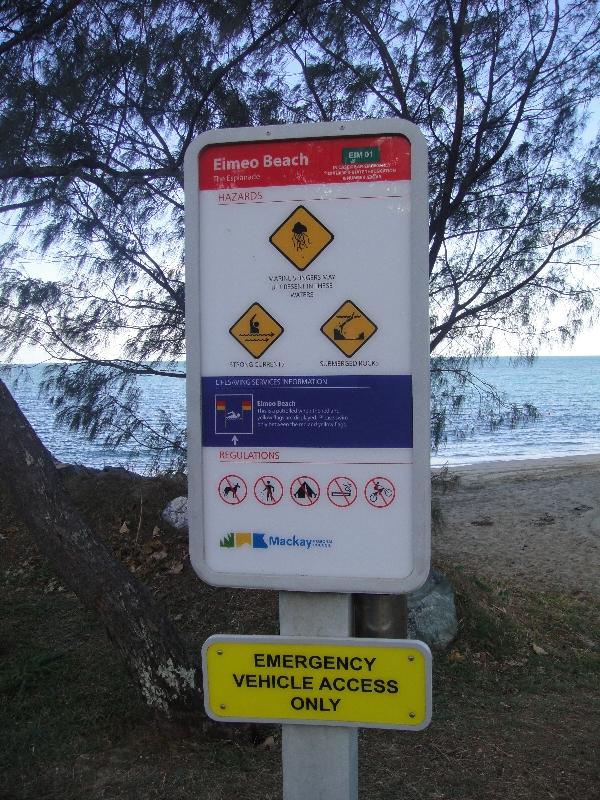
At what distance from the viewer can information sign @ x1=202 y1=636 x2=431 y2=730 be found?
1669 millimetres

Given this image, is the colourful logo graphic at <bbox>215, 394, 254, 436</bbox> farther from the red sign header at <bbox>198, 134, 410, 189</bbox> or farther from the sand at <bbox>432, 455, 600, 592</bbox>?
the sand at <bbox>432, 455, 600, 592</bbox>

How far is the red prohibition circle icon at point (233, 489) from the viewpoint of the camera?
5.70ft

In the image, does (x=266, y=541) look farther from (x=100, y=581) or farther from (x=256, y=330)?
(x=100, y=581)

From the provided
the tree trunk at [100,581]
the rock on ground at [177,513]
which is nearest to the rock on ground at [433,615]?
the tree trunk at [100,581]

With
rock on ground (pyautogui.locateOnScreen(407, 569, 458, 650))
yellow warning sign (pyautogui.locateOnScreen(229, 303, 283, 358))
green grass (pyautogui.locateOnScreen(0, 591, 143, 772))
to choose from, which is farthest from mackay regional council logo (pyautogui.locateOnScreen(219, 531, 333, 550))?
rock on ground (pyautogui.locateOnScreen(407, 569, 458, 650))

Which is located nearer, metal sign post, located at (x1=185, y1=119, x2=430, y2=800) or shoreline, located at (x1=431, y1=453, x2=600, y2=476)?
metal sign post, located at (x1=185, y1=119, x2=430, y2=800)

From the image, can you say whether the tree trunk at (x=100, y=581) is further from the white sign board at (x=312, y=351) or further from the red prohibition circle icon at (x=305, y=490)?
the red prohibition circle icon at (x=305, y=490)

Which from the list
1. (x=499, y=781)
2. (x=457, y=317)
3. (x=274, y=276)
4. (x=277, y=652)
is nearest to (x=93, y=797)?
(x=499, y=781)

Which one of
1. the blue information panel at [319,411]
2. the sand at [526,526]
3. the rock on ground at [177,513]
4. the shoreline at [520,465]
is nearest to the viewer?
the blue information panel at [319,411]

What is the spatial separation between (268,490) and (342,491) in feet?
0.54

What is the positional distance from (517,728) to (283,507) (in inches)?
112

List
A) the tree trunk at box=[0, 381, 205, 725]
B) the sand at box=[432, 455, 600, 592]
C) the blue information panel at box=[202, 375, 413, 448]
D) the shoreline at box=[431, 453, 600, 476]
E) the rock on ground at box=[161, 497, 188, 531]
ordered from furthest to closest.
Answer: the shoreline at box=[431, 453, 600, 476] → the sand at box=[432, 455, 600, 592] → the rock on ground at box=[161, 497, 188, 531] → the tree trunk at box=[0, 381, 205, 725] → the blue information panel at box=[202, 375, 413, 448]

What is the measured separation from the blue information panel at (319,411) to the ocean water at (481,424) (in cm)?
362

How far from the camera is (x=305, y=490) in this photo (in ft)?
5.57
